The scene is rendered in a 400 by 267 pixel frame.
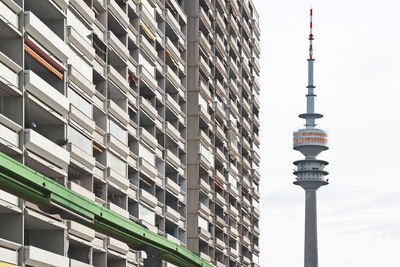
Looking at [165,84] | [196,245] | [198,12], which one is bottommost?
[196,245]

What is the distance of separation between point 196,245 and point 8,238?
43.2 metres

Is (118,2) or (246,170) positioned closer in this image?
(118,2)

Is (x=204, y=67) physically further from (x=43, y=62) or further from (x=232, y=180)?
(x=43, y=62)

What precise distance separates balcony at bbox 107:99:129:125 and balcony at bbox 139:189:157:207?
5.90m

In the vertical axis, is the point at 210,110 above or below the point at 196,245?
above

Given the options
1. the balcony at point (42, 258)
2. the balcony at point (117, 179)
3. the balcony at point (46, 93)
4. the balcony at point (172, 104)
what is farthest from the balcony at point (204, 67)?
the balcony at point (42, 258)

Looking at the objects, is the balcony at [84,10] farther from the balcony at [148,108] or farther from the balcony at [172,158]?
the balcony at [172,158]


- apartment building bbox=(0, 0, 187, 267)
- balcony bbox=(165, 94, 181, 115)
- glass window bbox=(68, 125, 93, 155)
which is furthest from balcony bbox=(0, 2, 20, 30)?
balcony bbox=(165, 94, 181, 115)

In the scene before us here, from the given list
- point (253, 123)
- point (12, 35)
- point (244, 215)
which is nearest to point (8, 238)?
point (12, 35)

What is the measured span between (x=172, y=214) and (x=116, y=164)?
16.8 metres

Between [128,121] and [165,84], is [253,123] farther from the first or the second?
[128,121]

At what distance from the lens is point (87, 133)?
67.5 m

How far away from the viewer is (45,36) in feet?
197

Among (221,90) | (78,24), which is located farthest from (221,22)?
(78,24)
